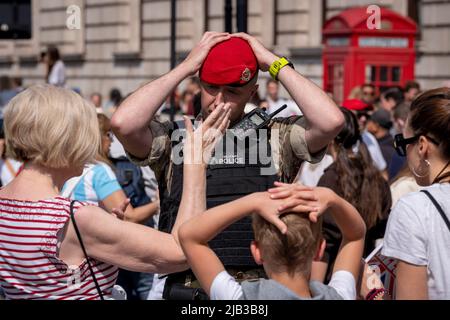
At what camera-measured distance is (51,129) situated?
132 inches

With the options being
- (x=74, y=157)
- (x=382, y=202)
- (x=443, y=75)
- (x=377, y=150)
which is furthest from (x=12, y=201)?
(x=443, y=75)

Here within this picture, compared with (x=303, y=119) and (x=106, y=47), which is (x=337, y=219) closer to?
(x=303, y=119)

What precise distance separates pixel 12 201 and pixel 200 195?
24.2 inches

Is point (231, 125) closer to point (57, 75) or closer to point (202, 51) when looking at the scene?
point (202, 51)

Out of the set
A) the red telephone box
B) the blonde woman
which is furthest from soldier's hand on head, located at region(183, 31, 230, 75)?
the red telephone box

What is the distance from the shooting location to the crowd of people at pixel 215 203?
3.00 metres

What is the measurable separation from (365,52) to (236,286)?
453 inches

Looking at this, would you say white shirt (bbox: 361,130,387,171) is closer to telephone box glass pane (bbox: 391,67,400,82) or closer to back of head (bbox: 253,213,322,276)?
telephone box glass pane (bbox: 391,67,400,82)

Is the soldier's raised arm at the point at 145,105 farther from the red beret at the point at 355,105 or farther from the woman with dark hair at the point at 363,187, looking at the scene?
the red beret at the point at 355,105

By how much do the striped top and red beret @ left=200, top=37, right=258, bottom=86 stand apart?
1011 millimetres

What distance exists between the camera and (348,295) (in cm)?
313

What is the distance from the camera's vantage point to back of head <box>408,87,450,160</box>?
138 inches

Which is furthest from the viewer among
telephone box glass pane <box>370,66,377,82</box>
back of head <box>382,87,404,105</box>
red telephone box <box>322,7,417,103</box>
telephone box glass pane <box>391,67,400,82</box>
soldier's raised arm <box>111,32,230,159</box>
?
telephone box glass pane <box>391,67,400,82</box>

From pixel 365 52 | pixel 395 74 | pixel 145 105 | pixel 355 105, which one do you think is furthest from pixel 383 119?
pixel 145 105
